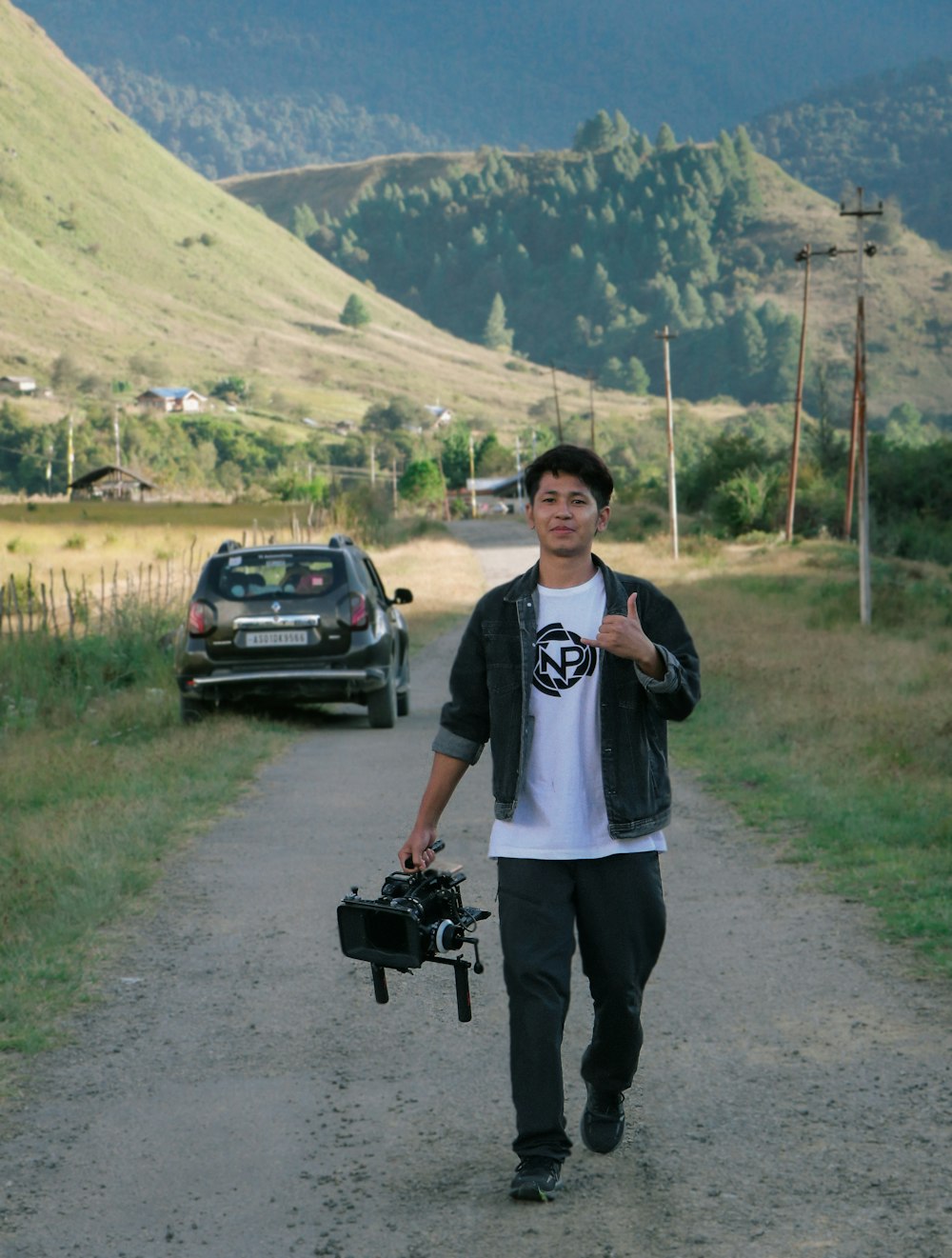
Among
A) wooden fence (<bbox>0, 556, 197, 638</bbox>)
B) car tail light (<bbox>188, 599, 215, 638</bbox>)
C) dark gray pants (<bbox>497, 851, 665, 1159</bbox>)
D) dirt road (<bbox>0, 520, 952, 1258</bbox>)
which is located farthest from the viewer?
wooden fence (<bbox>0, 556, 197, 638</bbox>)

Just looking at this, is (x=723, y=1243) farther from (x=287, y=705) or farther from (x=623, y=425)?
(x=623, y=425)

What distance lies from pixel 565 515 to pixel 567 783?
0.70m

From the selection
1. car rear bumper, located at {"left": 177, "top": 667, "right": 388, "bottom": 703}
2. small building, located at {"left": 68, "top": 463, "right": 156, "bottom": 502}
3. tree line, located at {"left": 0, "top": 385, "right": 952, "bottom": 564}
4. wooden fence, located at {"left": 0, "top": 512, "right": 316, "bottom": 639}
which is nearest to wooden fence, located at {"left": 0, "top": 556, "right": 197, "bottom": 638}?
wooden fence, located at {"left": 0, "top": 512, "right": 316, "bottom": 639}

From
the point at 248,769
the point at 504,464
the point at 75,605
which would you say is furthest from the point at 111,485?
the point at 248,769

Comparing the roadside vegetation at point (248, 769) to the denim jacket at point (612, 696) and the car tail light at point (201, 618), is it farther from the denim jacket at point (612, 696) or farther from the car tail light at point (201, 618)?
the denim jacket at point (612, 696)

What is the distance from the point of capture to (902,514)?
56406mm

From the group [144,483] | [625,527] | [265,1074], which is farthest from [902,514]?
[144,483]

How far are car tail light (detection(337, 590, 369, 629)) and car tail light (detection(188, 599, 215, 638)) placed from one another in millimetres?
1083

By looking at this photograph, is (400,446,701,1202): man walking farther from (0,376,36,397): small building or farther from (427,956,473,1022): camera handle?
(0,376,36,397): small building

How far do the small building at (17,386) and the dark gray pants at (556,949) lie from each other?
160m

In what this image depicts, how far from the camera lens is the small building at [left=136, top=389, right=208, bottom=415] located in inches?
6644

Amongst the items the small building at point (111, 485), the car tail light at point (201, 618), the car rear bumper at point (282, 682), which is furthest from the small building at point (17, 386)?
the car rear bumper at point (282, 682)

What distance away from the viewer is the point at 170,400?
560ft

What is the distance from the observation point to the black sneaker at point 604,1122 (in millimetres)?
4422
